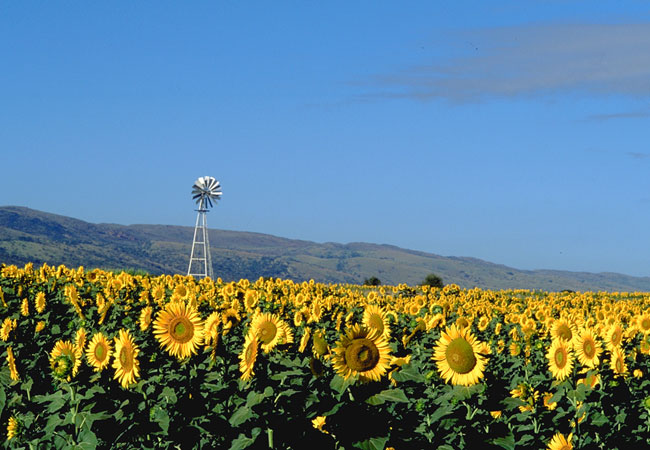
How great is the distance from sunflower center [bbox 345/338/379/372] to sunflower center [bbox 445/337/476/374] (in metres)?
0.96

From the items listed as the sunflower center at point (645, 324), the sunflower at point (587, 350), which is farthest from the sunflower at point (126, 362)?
the sunflower center at point (645, 324)

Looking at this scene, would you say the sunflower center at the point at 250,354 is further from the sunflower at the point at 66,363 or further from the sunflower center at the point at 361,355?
the sunflower at the point at 66,363

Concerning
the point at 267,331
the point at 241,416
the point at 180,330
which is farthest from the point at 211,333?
the point at 241,416

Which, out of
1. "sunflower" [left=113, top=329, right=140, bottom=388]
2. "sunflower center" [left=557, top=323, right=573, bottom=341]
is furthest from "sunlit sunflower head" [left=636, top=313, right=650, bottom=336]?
"sunflower" [left=113, top=329, right=140, bottom=388]

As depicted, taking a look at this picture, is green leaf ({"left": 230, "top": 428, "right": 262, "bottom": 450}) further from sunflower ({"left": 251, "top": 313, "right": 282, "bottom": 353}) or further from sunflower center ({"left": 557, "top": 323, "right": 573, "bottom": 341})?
sunflower center ({"left": 557, "top": 323, "right": 573, "bottom": 341})

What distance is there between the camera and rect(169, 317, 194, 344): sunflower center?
659cm

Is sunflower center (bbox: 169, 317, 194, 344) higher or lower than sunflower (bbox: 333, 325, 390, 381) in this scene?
lower

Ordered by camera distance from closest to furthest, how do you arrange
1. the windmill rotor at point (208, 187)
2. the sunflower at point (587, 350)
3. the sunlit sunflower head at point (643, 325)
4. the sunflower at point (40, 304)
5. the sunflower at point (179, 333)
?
the sunflower at point (179, 333), the sunflower at point (587, 350), the sunlit sunflower head at point (643, 325), the sunflower at point (40, 304), the windmill rotor at point (208, 187)

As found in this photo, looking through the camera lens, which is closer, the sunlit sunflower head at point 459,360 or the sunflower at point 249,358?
the sunflower at point 249,358

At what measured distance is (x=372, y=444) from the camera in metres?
5.29

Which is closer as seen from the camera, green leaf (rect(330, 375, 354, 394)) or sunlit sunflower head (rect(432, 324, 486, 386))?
green leaf (rect(330, 375, 354, 394))

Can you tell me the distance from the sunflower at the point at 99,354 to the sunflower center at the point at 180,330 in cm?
53

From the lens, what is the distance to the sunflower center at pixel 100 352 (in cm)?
648

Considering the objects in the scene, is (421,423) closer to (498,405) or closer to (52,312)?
(498,405)
